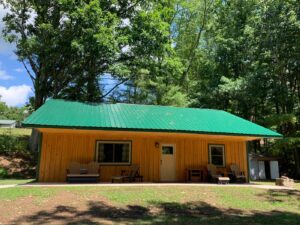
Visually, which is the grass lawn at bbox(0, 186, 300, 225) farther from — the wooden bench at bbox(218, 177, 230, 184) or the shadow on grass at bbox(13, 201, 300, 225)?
the wooden bench at bbox(218, 177, 230, 184)

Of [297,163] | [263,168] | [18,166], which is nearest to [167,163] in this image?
[18,166]

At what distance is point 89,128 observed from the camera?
1311 cm

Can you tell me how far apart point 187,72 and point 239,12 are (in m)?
7.77

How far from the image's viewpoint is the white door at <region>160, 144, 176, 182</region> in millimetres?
15797

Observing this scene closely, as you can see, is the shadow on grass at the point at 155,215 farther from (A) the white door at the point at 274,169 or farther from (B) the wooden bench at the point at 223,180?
(A) the white door at the point at 274,169

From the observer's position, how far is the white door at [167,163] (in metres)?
15.8

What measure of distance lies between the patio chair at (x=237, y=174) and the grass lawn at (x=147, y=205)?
127 inches

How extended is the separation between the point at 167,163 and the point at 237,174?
354cm

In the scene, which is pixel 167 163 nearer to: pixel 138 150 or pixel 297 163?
pixel 138 150

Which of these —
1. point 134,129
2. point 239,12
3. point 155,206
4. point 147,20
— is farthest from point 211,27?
point 155,206

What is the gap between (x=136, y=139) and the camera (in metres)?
15.5

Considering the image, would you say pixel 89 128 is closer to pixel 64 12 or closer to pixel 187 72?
pixel 64 12

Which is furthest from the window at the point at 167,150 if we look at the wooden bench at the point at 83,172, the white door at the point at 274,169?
the white door at the point at 274,169

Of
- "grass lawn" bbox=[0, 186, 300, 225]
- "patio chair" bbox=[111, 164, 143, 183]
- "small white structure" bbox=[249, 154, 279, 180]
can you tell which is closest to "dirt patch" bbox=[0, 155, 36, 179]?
"patio chair" bbox=[111, 164, 143, 183]
